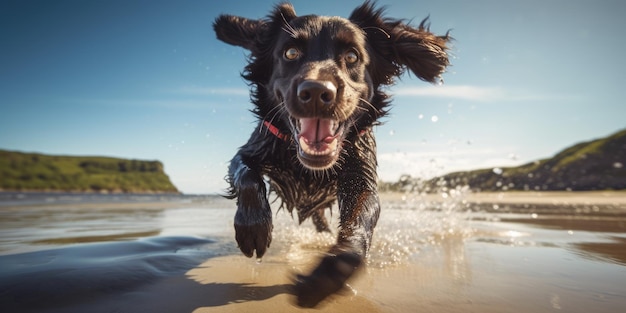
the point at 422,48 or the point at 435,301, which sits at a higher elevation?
the point at 422,48

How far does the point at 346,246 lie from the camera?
6.34 ft

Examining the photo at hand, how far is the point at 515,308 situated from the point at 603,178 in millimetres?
54797

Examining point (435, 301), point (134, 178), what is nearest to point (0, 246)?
point (435, 301)

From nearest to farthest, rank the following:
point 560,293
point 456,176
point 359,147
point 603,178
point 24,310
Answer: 1. point 24,310
2. point 560,293
3. point 359,147
4. point 603,178
5. point 456,176

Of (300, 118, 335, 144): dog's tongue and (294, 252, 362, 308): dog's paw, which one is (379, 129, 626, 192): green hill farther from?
(294, 252, 362, 308): dog's paw

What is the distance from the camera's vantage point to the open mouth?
2443 mm

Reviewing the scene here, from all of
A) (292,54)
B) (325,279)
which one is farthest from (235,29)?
(325,279)

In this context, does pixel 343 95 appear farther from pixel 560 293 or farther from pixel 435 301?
pixel 560 293

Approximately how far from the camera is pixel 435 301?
1905mm

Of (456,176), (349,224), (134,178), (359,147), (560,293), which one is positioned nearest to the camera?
(560,293)

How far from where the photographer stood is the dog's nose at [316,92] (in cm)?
214

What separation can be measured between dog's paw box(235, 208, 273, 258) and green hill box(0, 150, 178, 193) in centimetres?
9935

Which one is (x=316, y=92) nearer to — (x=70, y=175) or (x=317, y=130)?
(x=317, y=130)

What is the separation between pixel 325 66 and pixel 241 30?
1.85 metres
